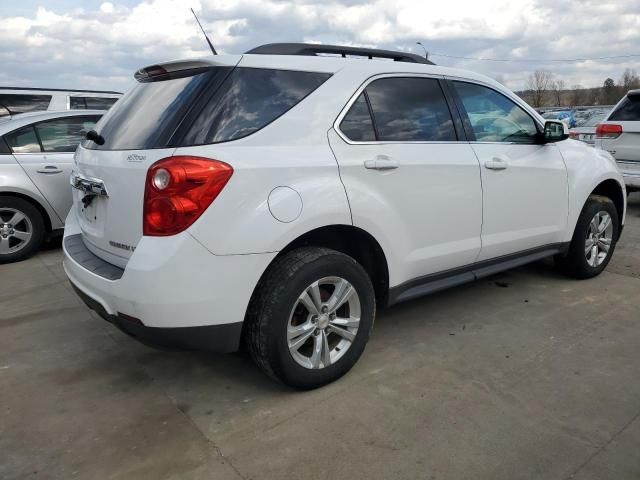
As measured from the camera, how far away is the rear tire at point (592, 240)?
4.44 meters

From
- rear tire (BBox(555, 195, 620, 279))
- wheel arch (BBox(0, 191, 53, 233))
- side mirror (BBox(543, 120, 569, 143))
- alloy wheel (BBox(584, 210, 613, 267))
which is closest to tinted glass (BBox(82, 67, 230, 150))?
side mirror (BBox(543, 120, 569, 143))

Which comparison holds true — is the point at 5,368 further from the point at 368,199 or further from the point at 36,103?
the point at 36,103

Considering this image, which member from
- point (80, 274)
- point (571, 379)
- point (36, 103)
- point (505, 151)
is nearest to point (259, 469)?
point (80, 274)

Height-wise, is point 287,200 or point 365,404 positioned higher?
point 287,200

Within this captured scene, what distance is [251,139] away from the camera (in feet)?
8.38

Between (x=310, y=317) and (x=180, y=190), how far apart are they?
0.94m

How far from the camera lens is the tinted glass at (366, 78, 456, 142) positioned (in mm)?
3090

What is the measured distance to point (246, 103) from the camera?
2611 millimetres

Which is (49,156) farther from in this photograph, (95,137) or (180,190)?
(180,190)

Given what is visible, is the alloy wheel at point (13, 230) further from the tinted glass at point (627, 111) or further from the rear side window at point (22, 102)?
the tinted glass at point (627, 111)

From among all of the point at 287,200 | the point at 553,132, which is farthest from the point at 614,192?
the point at 287,200

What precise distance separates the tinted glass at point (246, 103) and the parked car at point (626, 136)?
20.0 ft

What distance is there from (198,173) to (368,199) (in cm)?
97

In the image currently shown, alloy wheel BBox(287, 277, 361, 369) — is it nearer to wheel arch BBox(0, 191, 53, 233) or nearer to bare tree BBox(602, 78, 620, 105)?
wheel arch BBox(0, 191, 53, 233)
